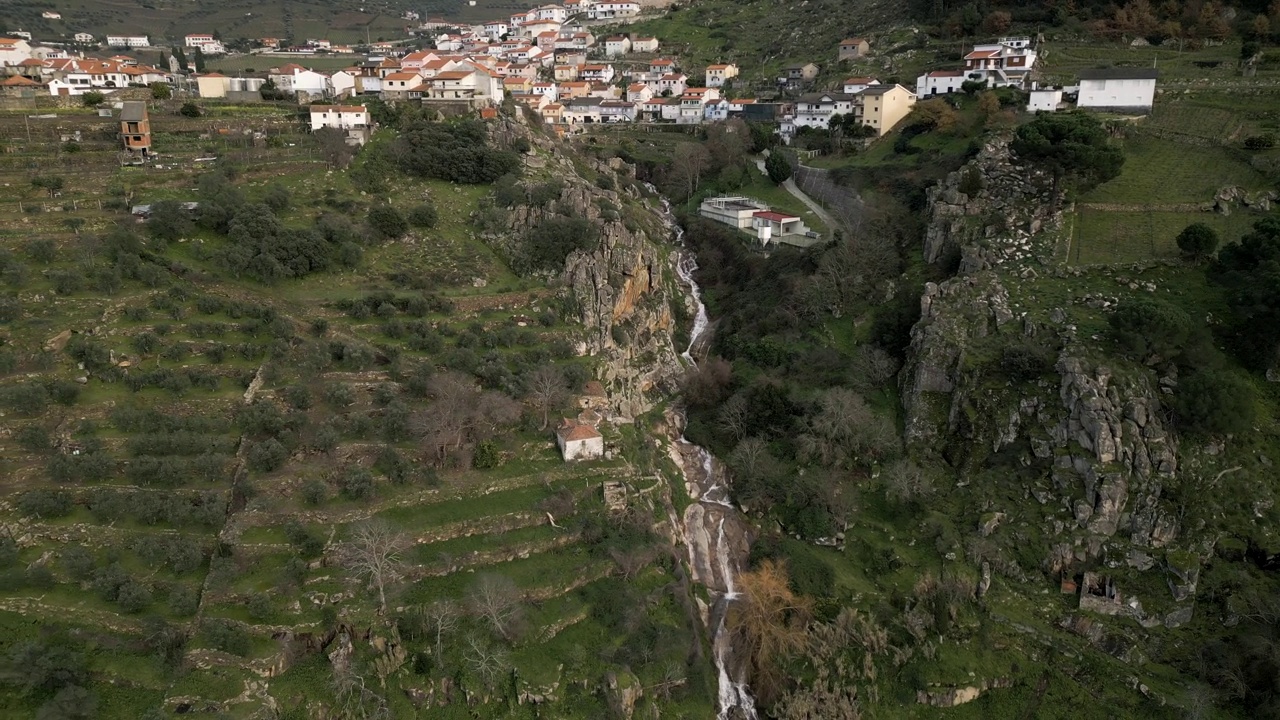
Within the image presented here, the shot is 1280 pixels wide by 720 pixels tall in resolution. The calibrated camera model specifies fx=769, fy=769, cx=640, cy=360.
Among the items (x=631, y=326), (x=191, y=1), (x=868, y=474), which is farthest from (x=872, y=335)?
(x=191, y=1)

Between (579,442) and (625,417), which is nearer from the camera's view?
(579,442)

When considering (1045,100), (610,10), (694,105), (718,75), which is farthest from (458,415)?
(610,10)

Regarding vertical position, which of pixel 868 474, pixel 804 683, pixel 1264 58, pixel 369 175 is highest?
pixel 1264 58

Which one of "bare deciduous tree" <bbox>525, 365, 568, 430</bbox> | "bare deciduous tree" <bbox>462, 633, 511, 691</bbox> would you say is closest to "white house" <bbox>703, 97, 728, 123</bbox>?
"bare deciduous tree" <bbox>525, 365, 568, 430</bbox>

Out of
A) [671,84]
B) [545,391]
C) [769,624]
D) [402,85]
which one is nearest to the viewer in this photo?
[769,624]

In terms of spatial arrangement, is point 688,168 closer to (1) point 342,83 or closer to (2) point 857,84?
(2) point 857,84

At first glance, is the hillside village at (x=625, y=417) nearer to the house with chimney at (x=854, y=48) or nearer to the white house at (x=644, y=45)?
the house with chimney at (x=854, y=48)

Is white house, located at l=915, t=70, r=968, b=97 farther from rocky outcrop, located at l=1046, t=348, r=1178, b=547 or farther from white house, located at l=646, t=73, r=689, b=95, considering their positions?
rocky outcrop, located at l=1046, t=348, r=1178, b=547

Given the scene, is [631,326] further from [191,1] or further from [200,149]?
[191,1]
